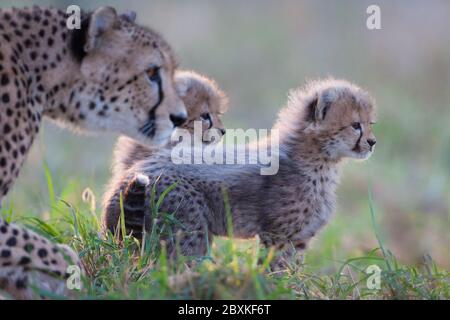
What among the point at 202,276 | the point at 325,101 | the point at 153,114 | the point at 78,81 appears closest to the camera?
the point at 202,276

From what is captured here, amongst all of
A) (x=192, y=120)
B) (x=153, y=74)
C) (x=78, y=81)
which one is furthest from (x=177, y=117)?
(x=192, y=120)

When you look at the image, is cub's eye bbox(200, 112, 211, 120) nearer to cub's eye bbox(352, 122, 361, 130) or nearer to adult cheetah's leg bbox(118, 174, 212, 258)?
adult cheetah's leg bbox(118, 174, 212, 258)

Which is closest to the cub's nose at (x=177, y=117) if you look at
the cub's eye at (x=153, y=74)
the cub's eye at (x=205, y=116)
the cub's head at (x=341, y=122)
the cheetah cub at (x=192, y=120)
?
the cub's eye at (x=153, y=74)

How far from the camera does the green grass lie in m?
3.40

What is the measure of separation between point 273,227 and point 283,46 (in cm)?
909

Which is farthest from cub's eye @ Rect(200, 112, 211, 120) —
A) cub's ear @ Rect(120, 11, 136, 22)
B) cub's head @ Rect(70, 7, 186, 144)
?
cub's head @ Rect(70, 7, 186, 144)

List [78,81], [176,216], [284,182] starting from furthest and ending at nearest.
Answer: [284,182] < [176,216] < [78,81]

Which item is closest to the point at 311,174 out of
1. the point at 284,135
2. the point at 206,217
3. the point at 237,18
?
the point at 284,135

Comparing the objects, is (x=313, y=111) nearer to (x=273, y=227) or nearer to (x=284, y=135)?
(x=284, y=135)

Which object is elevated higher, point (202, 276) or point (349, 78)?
point (349, 78)

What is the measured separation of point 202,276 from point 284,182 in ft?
5.71

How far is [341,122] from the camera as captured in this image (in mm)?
5180

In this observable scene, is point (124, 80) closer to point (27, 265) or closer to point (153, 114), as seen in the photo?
point (153, 114)

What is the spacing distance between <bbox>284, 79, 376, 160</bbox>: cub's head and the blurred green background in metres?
1.29
